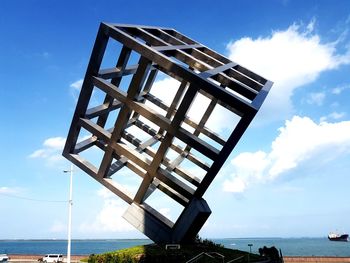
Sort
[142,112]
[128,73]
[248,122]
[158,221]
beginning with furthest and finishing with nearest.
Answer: [128,73] → [158,221] → [142,112] → [248,122]

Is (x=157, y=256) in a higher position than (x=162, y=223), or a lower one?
lower

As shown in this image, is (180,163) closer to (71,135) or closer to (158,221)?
(158,221)

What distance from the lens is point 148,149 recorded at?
82.6ft

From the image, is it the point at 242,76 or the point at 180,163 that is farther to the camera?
the point at 180,163

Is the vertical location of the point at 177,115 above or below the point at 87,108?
below

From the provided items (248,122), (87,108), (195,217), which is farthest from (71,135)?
(248,122)

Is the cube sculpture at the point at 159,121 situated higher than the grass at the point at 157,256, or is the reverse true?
the cube sculpture at the point at 159,121

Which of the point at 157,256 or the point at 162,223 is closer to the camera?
the point at 157,256

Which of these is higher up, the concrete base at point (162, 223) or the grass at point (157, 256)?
the concrete base at point (162, 223)

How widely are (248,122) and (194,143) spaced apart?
9.65 ft

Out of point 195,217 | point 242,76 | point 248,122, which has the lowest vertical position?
point 195,217

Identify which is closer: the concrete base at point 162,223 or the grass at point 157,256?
the grass at point 157,256

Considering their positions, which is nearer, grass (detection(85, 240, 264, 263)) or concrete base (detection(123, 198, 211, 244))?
grass (detection(85, 240, 264, 263))

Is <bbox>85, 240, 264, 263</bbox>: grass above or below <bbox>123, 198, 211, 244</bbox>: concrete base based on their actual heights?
below
